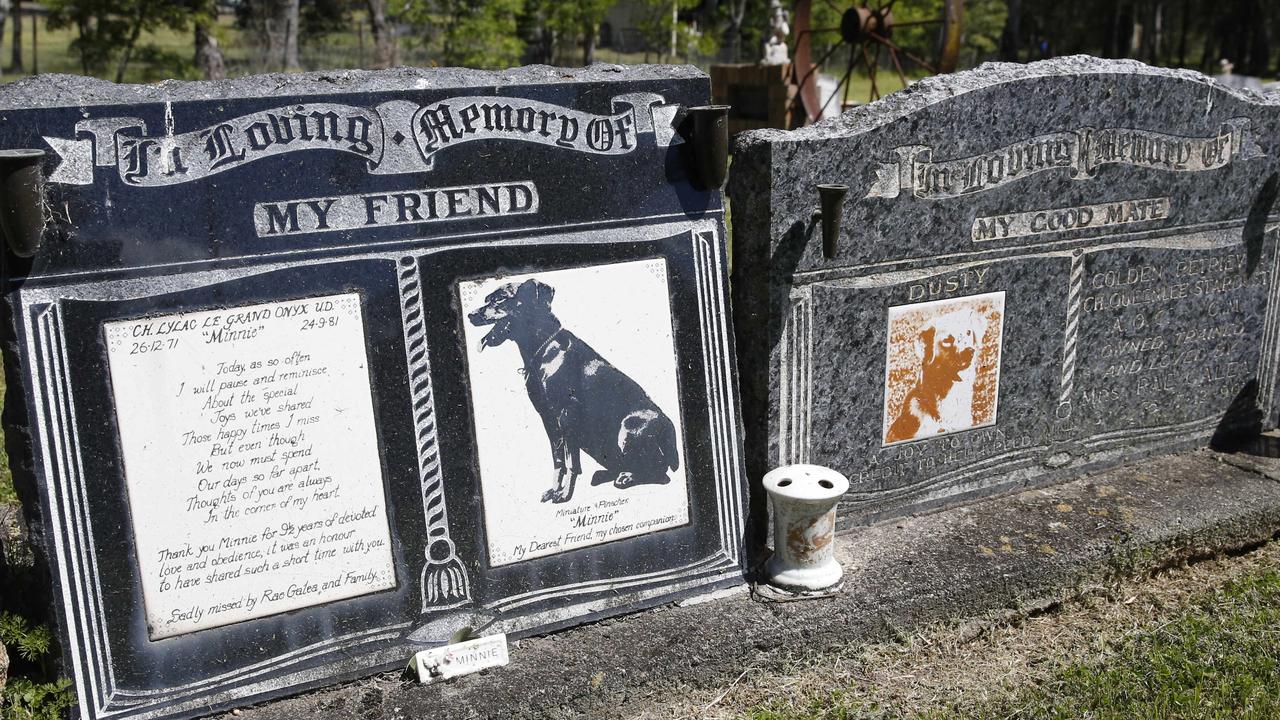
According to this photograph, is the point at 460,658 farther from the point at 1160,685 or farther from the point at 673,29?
the point at 673,29

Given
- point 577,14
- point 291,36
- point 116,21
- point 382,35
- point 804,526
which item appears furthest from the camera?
point 382,35

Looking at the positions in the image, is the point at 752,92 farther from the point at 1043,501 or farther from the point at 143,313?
the point at 143,313

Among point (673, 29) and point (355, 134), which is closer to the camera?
point (355, 134)

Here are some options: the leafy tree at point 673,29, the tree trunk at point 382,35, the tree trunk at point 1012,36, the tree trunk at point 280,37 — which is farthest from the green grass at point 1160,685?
the tree trunk at point 1012,36

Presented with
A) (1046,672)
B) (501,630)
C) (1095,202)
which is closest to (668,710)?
(501,630)

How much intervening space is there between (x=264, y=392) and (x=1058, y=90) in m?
2.91

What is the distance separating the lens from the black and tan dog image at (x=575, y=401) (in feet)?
10.1

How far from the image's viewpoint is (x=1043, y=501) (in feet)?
13.2

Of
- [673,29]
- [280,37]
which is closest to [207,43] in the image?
[280,37]

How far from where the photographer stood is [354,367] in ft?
9.50

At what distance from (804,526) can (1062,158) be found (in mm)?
1733

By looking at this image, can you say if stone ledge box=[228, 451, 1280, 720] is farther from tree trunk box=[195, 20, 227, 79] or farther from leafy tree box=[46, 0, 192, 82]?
leafy tree box=[46, 0, 192, 82]

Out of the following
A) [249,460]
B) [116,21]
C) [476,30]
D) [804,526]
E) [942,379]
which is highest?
[116,21]

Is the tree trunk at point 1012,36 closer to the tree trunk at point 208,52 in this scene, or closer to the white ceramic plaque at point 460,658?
the tree trunk at point 208,52
